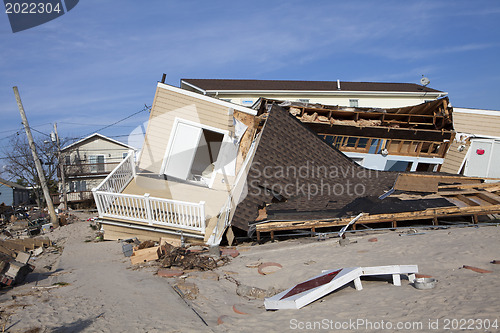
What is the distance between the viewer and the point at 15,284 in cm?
692

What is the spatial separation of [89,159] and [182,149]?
26527mm

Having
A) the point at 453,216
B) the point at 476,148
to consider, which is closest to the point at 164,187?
the point at 453,216

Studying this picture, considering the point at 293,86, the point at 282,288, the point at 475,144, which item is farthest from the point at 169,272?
the point at 293,86

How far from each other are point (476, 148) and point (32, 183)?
46.0 metres

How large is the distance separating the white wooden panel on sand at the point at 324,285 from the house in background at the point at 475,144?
46.8 ft

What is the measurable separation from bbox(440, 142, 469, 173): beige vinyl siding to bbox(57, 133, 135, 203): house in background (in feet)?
94.9

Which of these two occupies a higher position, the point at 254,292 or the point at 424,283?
the point at 424,283

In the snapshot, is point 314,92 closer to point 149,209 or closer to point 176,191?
point 176,191

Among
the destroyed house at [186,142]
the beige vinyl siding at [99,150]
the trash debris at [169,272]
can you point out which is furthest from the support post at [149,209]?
the beige vinyl siding at [99,150]

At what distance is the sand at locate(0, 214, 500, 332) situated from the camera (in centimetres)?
457

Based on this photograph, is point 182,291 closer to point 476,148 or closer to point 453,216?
point 453,216

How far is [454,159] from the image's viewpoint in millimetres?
17844

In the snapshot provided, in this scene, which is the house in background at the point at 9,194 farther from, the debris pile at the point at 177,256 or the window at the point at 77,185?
the debris pile at the point at 177,256

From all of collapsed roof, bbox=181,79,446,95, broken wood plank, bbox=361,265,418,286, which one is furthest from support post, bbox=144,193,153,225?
collapsed roof, bbox=181,79,446,95
